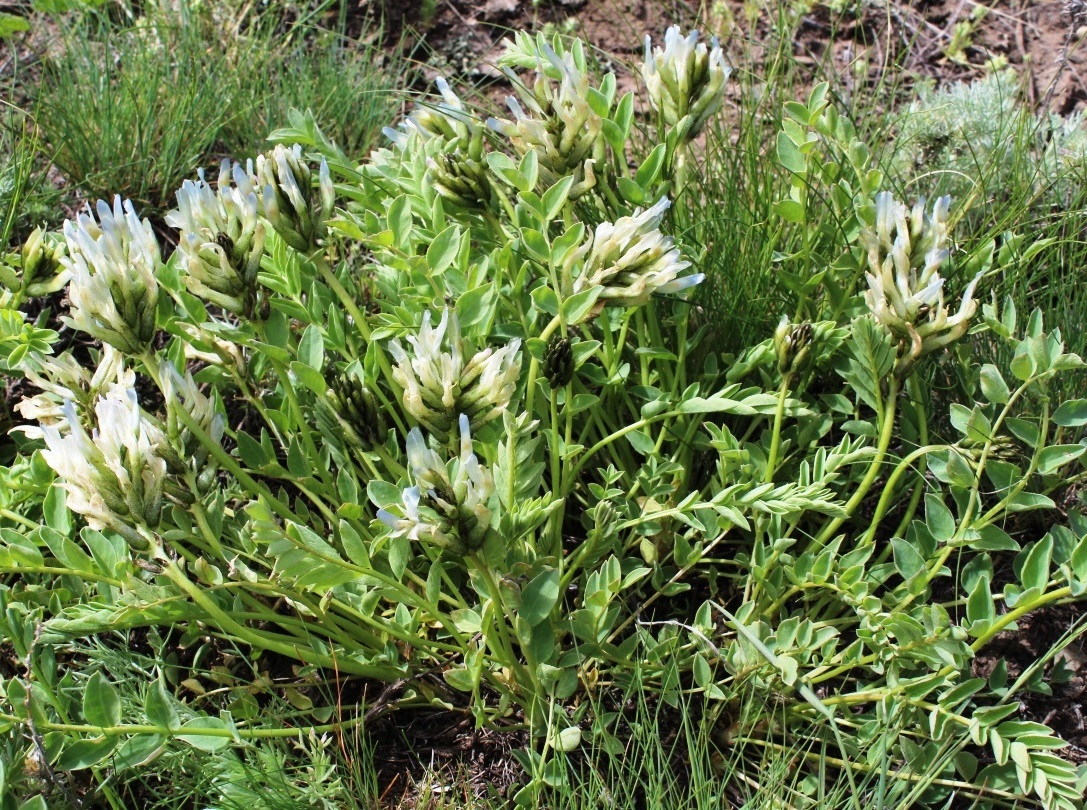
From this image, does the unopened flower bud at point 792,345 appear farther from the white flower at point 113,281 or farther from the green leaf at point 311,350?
the white flower at point 113,281

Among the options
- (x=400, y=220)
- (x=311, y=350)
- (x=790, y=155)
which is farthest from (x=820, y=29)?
(x=311, y=350)

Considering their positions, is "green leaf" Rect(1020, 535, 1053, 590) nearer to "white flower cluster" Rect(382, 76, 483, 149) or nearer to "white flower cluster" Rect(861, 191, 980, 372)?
"white flower cluster" Rect(861, 191, 980, 372)

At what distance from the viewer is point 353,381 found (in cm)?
183

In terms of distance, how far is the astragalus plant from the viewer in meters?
1.68

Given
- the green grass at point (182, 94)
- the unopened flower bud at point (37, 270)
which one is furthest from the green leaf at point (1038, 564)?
the green grass at point (182, 94)

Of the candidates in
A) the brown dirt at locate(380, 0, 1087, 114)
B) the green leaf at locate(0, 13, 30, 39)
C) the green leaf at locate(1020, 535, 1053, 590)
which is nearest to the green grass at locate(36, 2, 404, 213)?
the green leaf at locate(0, 13, 30, 39)

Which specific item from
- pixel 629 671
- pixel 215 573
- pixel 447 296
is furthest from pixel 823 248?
pixel 215 573

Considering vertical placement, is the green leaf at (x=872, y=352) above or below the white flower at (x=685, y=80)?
below

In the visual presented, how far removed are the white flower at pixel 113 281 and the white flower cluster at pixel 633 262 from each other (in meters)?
0.69

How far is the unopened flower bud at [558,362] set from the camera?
180 centimetres

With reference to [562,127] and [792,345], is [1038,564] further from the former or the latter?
[562,127]

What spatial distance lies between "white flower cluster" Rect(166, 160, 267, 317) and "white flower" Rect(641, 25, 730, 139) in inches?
32.1

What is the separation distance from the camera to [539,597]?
5.70ft

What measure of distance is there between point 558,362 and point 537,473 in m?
0.19
